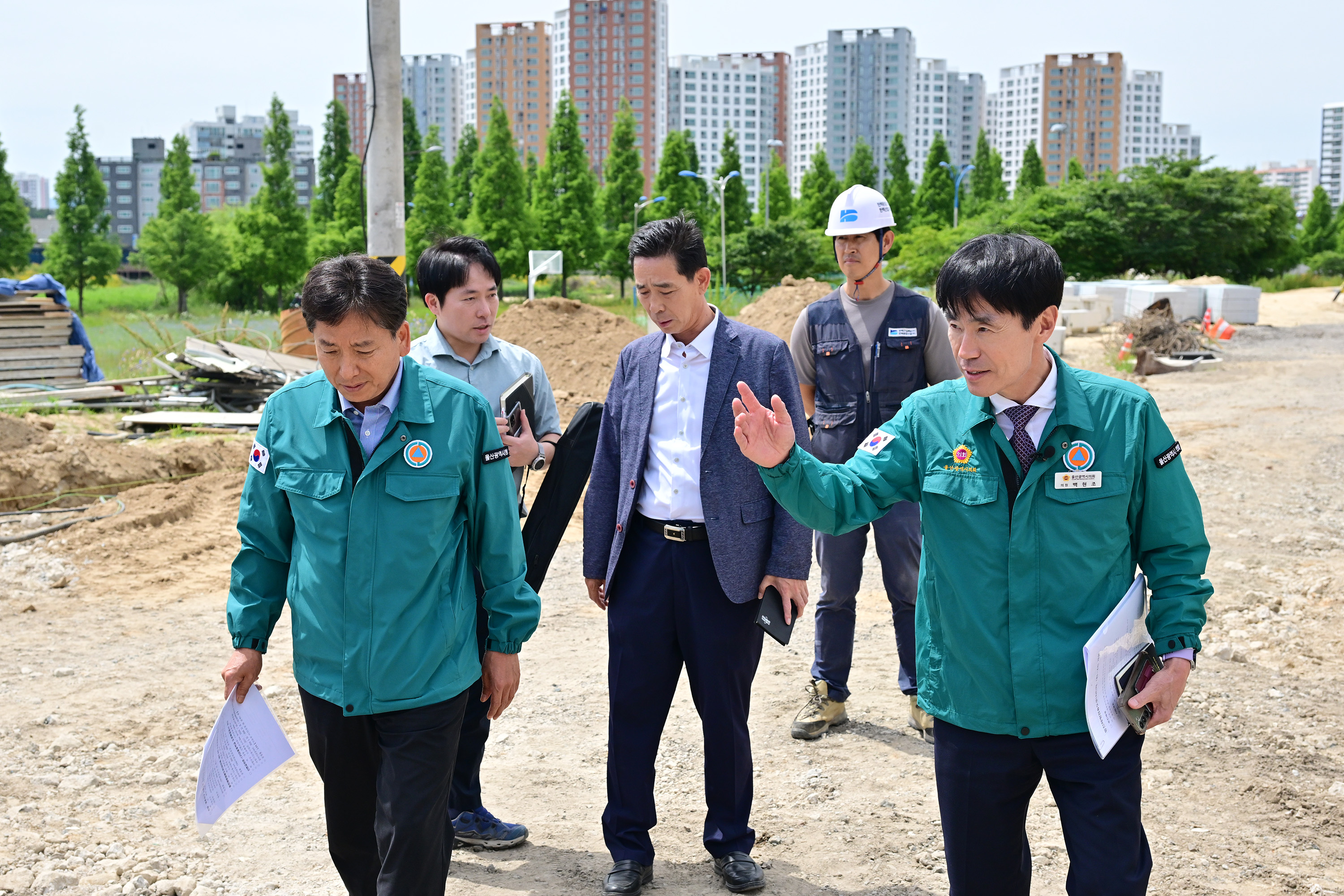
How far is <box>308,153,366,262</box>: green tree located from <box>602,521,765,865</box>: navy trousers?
40.4 meters

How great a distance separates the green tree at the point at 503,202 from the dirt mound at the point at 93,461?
36145 mm

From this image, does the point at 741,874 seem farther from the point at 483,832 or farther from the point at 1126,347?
the point at 1126,347

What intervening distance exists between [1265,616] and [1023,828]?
4966 mm

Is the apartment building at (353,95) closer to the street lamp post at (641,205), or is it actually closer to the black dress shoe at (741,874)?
the street lamp post at (641,205)

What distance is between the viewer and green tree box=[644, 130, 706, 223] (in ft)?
162

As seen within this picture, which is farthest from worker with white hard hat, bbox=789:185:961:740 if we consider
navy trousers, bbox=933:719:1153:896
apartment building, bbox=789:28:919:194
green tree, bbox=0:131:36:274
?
apartment building, bbox=789:28:919:194

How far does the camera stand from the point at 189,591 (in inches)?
301

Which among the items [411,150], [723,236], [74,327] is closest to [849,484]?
[74,327]

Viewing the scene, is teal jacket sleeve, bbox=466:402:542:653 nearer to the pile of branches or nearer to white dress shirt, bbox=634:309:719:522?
white dress shirt, bbox=634:309:719:522

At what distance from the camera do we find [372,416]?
276 centimetres

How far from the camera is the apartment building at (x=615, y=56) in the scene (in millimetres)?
108375

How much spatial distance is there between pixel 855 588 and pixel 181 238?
4608cm

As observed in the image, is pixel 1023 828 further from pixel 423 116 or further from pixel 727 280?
pixel 423 116

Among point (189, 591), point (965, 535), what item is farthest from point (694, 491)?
point (189, 591)
